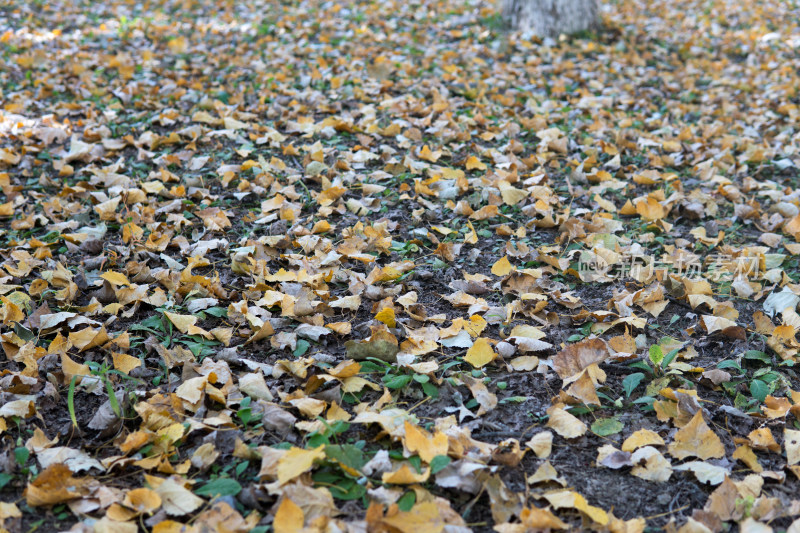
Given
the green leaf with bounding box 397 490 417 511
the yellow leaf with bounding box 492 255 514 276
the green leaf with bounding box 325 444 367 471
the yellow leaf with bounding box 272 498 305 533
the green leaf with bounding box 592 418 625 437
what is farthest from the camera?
the yellow leaf with bounding box 492 255 514 276

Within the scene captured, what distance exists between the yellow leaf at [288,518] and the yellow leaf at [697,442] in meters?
1.10

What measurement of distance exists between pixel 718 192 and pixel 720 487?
233 centimetres

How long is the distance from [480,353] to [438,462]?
553 millimetres

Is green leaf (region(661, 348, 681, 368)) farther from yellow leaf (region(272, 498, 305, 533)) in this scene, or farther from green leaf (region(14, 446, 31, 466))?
green leaf (region(14, 446, 31, 466))

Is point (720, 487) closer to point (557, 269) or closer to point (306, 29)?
point (557, 269)

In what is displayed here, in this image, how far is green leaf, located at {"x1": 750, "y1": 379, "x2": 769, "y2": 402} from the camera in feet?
6.93

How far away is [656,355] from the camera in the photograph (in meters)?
2.23

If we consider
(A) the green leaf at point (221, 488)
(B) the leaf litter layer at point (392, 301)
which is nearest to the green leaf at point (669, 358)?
(B) the leaf litter layer at point (392, 301)

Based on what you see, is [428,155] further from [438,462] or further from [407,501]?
[407,501]

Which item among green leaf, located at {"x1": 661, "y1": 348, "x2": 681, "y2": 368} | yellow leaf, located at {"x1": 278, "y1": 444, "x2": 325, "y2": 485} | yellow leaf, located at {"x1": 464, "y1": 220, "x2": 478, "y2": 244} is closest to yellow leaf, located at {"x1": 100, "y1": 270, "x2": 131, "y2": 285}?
yellow leaf, located at {"x1": 278, "y1": 444, "x2": 325, "y2": 485}

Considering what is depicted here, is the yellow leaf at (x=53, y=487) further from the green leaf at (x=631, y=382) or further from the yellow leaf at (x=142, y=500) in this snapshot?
the green leaf at (x=631, y=382)

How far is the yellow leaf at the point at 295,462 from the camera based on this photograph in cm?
168

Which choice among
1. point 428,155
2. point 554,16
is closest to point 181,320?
point 428,155

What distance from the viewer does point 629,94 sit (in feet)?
17.1
